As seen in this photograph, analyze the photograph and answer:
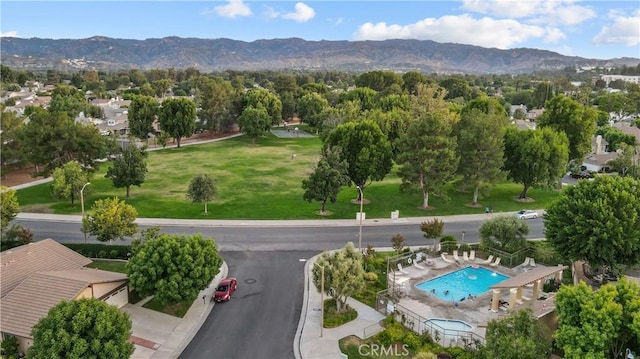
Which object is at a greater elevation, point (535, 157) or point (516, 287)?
point (535, 157)

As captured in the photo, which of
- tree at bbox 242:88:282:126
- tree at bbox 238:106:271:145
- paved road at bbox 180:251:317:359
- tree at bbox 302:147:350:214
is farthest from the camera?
tree at bbox 242:88:282:126

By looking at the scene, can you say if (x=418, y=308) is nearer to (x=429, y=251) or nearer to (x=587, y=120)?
(x=429, y=251)

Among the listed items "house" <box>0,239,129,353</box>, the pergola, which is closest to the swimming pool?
the pergola

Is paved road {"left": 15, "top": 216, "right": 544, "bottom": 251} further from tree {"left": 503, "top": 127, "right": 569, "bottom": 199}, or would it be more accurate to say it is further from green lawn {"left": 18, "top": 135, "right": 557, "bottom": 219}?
tree {"left": 503, "top": 127, "right": 569, "bottom": 199}

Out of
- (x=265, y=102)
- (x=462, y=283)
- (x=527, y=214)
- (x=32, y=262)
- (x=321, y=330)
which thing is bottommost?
(x=462, y=283)

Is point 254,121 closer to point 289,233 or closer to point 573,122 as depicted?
point 289,233

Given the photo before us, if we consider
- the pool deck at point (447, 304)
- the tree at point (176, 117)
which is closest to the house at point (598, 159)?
the pool deck at point (447, 304)

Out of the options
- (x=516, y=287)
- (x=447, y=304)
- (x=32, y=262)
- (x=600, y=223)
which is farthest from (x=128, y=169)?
(x=600, y=223)
